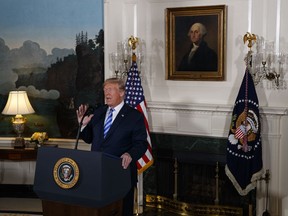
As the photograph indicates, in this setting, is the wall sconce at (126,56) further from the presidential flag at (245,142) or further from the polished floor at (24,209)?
the polished floor at (24,209)

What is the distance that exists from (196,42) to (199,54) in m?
0.14

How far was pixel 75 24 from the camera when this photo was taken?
6.43 meters

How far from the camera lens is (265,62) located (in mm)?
5254

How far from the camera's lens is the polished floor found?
5938 mm

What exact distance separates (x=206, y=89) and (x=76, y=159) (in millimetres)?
2742

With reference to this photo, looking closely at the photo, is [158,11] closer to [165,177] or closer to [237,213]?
[165,177]

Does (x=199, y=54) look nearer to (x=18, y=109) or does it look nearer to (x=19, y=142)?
(x=18, y=109)

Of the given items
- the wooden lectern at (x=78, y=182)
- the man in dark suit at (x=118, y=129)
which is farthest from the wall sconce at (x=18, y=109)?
the wooden lectern at (x=78, y=182)

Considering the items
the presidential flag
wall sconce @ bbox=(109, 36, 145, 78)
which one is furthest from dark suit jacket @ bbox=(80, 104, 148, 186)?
wall sconce @ bbox=(109, 36, 145, 78)

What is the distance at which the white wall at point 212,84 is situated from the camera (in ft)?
17.4

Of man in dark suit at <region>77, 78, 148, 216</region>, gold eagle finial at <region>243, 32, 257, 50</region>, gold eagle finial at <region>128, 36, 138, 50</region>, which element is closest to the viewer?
man in dark suit at <region>77, 78, 148, 216</region>

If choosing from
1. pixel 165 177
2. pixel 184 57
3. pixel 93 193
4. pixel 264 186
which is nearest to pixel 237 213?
pixel 264 186

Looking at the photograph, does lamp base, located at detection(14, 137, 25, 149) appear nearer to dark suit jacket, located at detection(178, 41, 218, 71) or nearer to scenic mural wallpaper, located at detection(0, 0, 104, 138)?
scenic mural wallpaper, located at detection(0, 0, 104, 138)

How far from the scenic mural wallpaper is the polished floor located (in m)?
0.88
